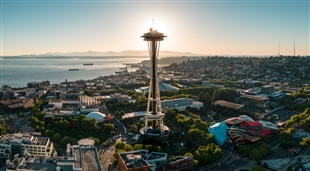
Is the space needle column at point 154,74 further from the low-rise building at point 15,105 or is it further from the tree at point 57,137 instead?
the low-rise building at point 15,105

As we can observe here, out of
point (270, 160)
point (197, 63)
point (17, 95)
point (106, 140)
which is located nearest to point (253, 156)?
point (270, 160)

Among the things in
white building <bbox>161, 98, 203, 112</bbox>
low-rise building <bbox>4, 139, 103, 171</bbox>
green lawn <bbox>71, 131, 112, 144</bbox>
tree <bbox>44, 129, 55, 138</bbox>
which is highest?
white building <bbox>161, 98, 203, 112</bbox>

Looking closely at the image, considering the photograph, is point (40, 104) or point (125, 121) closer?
point (125, 121)

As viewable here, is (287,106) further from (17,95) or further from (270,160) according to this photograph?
(17,95)

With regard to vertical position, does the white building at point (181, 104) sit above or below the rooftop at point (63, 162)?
above

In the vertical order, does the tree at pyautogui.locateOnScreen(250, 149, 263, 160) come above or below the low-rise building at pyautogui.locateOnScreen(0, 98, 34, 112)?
below

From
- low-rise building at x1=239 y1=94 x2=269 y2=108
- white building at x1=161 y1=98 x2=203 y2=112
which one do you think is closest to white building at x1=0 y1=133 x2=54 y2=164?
white building at x1=161 y1=98 x2=203 y2=112

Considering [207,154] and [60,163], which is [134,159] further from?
[207,154]

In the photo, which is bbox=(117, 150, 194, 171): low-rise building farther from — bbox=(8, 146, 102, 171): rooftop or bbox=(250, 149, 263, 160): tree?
bbox=(250, 149, 263, 160): tree

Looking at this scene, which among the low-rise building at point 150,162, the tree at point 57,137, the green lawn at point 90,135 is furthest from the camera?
the green lawn at point 90,135

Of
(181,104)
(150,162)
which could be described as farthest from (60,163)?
(181,104)

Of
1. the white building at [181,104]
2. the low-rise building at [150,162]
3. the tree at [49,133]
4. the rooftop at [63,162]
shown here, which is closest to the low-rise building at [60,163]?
the rooftop at [63,162]
